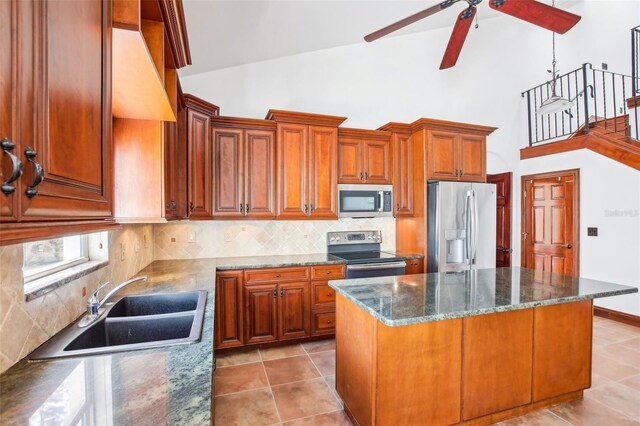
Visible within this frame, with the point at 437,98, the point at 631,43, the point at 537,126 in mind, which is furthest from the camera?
the point at 537,126

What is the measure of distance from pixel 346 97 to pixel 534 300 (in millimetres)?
3264

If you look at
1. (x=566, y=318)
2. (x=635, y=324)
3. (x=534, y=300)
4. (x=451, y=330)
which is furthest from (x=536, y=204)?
(x=451, y=330)

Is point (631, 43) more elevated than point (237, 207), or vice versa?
point (631, 43)

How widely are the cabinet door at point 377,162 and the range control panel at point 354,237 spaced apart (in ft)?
2.28

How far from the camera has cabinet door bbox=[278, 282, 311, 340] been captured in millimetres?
3039

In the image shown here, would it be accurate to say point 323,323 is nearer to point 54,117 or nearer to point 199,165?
point 199,165

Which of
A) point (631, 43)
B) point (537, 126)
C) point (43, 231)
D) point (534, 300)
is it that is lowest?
point (534, 300)

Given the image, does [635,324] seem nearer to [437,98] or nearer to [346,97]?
[437,98]

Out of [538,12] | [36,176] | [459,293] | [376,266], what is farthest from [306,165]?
[36,176]

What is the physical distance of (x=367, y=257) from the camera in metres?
3.42

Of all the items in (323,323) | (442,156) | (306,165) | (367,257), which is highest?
(442,156)

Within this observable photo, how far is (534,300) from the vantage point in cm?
173

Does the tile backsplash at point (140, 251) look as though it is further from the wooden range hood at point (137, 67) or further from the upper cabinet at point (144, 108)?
the wooden range hood at point (137, 67)

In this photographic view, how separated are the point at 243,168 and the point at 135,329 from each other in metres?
2.01
